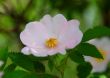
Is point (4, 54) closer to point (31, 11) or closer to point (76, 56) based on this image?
point (76, 56)

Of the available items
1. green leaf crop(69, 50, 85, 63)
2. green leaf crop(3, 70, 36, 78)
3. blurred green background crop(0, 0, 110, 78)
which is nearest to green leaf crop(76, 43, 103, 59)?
green leaf crop(69, 50, 85, 63)

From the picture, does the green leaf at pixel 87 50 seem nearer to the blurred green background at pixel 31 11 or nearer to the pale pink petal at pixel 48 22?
the pale pink petal at pixel 48 22

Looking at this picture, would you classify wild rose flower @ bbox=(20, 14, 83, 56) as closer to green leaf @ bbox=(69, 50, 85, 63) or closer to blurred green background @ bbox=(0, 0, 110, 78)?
green leaf @ bbox=(69, 50, 85, 63)

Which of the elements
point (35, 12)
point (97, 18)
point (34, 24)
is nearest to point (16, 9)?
point (35, 12)

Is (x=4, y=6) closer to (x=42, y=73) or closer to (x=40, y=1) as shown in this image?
(x=40, y=1)

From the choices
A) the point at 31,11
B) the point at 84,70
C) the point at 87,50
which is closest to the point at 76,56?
the point at 87,50
